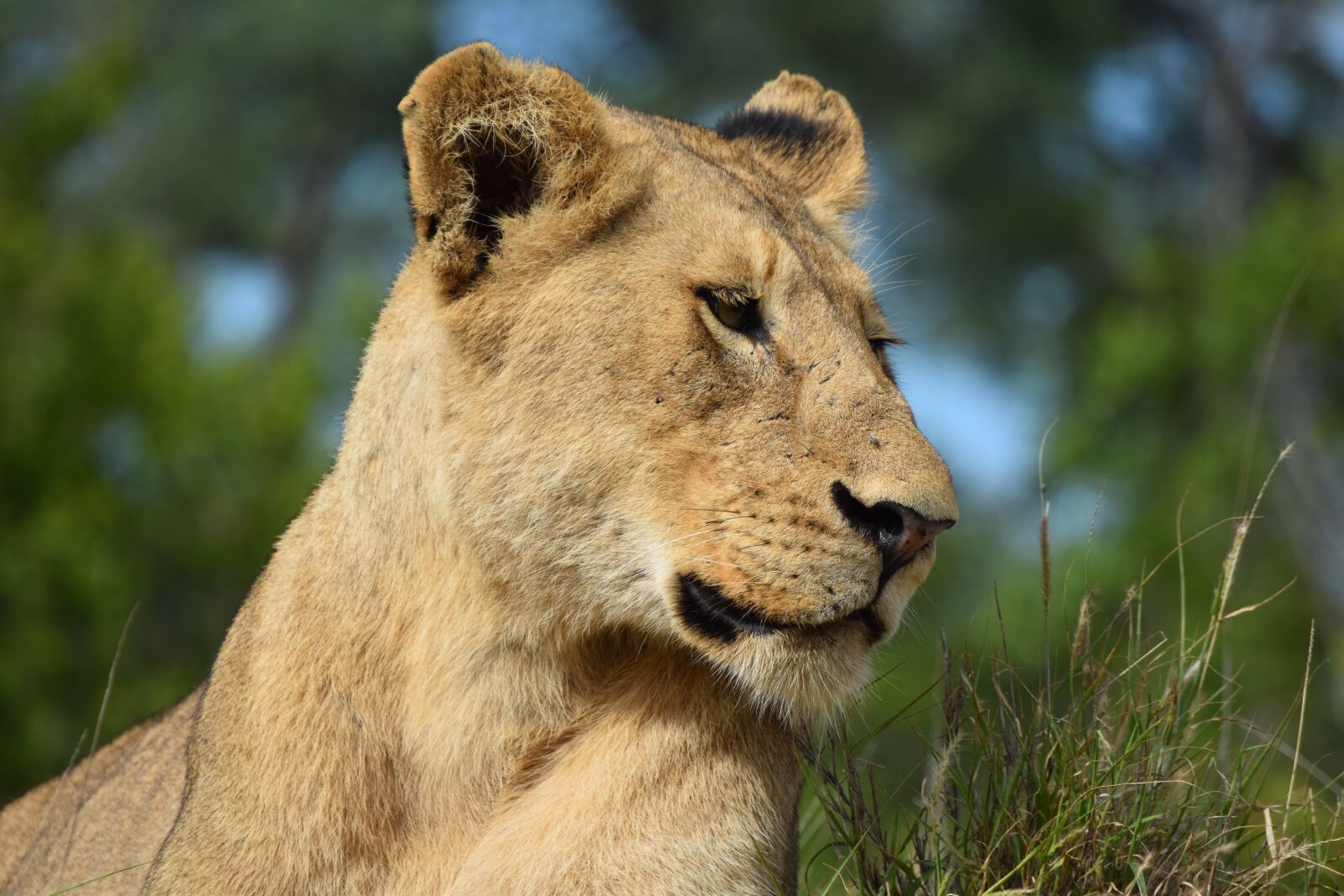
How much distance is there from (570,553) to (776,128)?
1.86m

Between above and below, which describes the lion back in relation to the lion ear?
below

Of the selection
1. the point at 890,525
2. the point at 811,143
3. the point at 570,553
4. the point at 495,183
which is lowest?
the point at 890,525

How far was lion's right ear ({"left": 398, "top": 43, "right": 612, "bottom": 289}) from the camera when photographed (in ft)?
11.8

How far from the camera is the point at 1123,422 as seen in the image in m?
16.4

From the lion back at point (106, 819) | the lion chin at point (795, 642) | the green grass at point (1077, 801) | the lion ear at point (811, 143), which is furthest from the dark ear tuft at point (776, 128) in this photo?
the lion back at point (106, 819)

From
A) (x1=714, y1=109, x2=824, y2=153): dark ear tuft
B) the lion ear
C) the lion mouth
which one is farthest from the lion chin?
(x1=714, y1=109, x2=824, y2=153): dark ear tuft

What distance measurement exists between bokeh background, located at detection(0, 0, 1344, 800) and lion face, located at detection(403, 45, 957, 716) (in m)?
0.58

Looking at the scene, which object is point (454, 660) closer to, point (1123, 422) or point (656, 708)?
point (656, 708)

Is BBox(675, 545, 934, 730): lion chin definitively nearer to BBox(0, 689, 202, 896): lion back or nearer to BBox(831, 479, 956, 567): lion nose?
BBox(831, 479, 956, 567): lion nose

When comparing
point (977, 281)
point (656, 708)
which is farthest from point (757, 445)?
point (977, 281)

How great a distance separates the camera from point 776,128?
186 inches

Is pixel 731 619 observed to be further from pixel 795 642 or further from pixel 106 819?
pixel 106 819

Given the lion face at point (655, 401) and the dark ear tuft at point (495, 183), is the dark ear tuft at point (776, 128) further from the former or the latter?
the dark ear tuft at point (495, 183)

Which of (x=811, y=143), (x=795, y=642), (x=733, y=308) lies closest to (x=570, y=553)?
(x=795, y=642)
